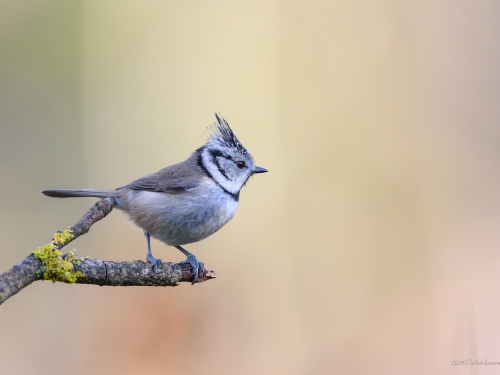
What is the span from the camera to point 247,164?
4074mm

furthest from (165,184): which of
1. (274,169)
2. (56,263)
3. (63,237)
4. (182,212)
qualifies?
(274,169)

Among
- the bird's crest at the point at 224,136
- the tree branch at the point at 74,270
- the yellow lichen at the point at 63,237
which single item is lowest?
the tree branch at the point at 74,270

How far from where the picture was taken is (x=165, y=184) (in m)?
3.71

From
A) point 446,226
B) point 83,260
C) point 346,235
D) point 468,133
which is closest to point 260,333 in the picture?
point 346,235

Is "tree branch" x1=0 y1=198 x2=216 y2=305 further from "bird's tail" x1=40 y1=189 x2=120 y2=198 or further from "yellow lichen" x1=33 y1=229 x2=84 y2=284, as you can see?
"bird's tail" x1=40 y1=189 x2=120 y2=198

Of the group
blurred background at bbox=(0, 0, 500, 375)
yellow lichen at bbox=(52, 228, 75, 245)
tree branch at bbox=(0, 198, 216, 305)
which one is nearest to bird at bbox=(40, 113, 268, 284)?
tree branch at bbox=(0, 198, 216, 305)

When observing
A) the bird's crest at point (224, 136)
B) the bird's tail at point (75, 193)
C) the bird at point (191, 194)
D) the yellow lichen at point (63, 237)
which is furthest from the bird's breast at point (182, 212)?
the yellow lichen at point (63, 237)

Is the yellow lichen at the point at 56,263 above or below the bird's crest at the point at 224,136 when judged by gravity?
below

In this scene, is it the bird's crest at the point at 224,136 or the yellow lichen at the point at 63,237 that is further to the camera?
the bird's crest at the point at 224,136

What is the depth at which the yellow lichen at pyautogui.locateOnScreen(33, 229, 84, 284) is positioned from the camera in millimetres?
1583

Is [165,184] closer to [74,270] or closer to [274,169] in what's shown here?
[74,270]

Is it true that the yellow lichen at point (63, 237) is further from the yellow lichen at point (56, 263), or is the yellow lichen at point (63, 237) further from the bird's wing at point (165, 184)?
the bird's wing at point (165, 184)

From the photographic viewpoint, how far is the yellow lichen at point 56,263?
5.19 ft

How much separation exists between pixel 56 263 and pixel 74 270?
13 centimetres
